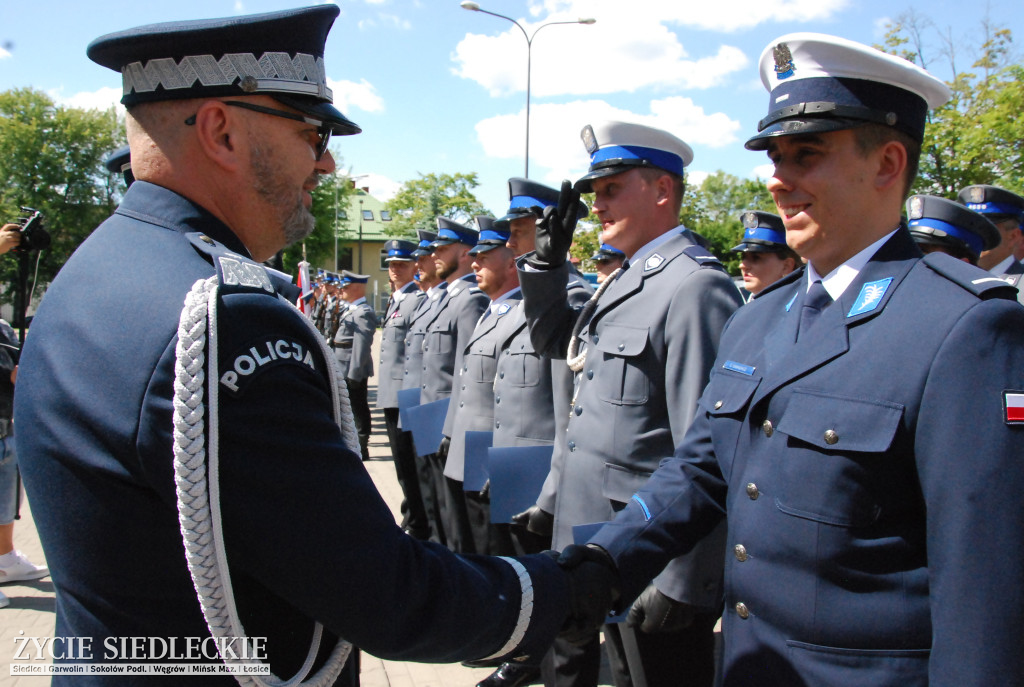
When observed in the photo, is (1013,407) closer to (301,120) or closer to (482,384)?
(301,120)

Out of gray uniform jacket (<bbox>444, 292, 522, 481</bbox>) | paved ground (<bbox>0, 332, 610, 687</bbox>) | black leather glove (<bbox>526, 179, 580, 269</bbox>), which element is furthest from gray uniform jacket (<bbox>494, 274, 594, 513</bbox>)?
paved ground (<bbox>0, 332, 610, 687</bbox>)

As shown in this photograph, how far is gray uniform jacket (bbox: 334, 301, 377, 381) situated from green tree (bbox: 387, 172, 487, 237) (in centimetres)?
3667

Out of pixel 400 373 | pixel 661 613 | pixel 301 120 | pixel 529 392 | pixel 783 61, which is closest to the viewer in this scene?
pixel 301 120

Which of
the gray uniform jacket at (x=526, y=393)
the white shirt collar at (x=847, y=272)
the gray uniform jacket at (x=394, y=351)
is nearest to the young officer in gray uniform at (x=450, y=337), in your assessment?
the gray uniform jacket at (x=526, y=393)

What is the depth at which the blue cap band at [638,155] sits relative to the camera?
10.5ft

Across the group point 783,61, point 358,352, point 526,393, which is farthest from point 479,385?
point 358,352

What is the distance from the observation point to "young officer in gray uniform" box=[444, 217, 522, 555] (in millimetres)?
4777

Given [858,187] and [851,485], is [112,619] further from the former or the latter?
[858,187]

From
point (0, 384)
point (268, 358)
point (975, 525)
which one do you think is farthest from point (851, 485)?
point (0, 384)

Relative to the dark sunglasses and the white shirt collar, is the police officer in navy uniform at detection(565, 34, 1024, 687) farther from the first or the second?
the dark sunglasses

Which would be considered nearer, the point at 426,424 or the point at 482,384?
the point at 482,384

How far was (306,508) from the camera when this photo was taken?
1220 mm

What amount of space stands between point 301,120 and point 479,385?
3547 mm

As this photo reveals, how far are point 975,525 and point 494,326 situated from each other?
3875 millimetres
